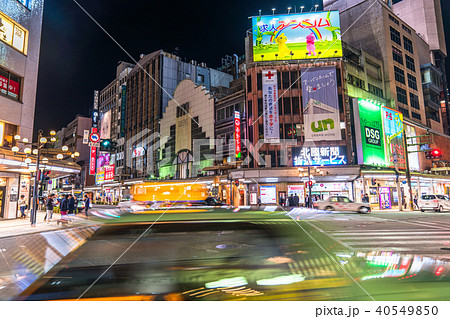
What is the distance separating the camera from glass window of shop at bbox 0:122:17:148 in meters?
20.3

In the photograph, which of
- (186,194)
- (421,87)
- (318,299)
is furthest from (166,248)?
(421,87)

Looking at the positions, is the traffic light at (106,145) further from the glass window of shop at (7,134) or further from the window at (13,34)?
the window at (13,34)

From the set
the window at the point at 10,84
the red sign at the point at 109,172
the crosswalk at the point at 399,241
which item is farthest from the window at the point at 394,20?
the red sign at the point at 109,172

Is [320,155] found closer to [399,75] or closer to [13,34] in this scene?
[399,75]

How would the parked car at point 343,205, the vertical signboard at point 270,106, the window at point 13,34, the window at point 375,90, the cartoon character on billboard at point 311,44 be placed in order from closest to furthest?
the window at point 13,34 < the parked car at point 343,205 < the vertical signboard at point 270,106 < the cartoon character on billboard at point 311,44 < the window at point 375,90

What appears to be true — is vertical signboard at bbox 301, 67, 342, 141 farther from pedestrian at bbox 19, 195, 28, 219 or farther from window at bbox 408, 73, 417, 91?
pedestrian at bbox 19, 195, 28, 219

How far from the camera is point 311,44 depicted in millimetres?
40281

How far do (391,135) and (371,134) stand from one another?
5121mm

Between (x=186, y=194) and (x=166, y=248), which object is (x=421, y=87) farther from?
(x=166, y=248)

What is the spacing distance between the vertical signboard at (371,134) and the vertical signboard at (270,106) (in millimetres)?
11168

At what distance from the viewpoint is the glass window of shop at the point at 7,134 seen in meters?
20.3

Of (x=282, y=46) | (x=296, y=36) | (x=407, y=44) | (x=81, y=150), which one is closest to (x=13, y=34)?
(x=282, y=46)

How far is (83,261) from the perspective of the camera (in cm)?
743

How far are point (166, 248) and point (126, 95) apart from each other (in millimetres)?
76582
